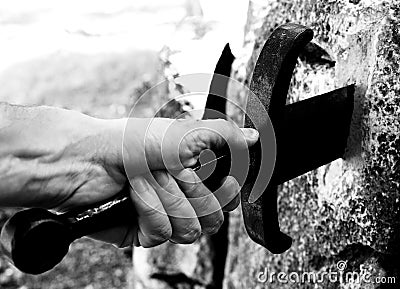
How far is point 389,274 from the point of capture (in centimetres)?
101

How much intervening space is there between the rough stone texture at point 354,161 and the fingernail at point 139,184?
35 centimetres

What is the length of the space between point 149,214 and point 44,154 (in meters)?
0.14

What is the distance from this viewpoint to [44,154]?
2.48 feet

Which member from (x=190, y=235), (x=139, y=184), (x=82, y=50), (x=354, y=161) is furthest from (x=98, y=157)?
(x=82, y=50)

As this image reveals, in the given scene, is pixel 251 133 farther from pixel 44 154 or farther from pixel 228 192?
pixel 44 154

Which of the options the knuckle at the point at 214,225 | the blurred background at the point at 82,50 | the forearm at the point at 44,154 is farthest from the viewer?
the blurred background at the point at 82,50

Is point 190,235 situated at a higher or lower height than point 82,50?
higher

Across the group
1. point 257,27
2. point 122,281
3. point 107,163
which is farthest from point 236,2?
point 122,281

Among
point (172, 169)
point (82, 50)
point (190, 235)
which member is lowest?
point (82, 50)

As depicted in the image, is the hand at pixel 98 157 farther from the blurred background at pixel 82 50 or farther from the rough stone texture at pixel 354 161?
the blurred background at pixel 82 50

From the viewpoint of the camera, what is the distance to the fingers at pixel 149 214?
0.77m

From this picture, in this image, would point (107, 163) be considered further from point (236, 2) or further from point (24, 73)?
point (24, 73)

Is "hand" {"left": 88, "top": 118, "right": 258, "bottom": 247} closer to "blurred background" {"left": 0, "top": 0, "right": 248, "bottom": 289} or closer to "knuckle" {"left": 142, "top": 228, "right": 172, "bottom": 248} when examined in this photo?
"knuckle" {"left": 142, "top": 228, "right": 172, "bottom": 248}

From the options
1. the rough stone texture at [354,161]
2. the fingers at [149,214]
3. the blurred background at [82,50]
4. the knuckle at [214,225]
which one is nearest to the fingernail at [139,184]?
the fingers at [149,214]
